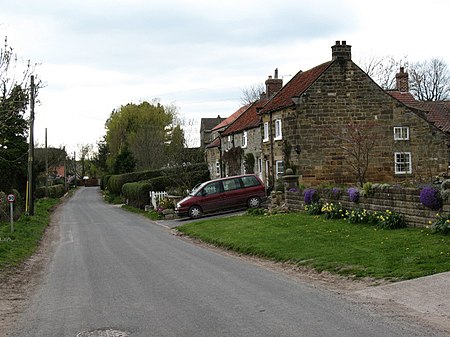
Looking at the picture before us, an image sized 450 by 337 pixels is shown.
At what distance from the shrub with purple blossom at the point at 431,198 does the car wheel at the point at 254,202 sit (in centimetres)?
1678

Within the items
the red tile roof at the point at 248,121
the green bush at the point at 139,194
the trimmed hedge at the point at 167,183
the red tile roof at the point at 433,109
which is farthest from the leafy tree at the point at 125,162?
the red tile roof at the point at 433,109

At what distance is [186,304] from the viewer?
957 centimetres

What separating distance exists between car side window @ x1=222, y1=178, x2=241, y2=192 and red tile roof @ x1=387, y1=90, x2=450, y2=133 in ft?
39.7

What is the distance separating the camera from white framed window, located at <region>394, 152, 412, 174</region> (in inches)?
1288

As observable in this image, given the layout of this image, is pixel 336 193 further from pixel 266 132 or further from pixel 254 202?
pixel 266 132

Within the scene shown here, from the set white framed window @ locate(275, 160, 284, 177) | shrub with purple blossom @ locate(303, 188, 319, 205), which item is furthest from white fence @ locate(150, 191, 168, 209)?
shrub with purple blossom @ locate(303, 188, 319, 205)

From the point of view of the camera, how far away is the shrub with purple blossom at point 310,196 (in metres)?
23.0

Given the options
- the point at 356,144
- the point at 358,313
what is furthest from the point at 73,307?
the point at 356,144

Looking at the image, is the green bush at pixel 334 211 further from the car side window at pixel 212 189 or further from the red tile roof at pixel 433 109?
the red tile roof at pixel 433 109

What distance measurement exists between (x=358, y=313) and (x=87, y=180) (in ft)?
419

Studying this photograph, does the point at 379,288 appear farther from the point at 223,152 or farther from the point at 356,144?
the point at 223,152

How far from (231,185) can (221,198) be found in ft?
2.88

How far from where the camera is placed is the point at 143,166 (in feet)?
223

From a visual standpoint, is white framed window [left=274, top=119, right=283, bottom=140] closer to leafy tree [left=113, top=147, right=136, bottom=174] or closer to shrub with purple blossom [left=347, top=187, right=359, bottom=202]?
shrub with purple blossom [left=347, top=187, right=359, bottom=202]
